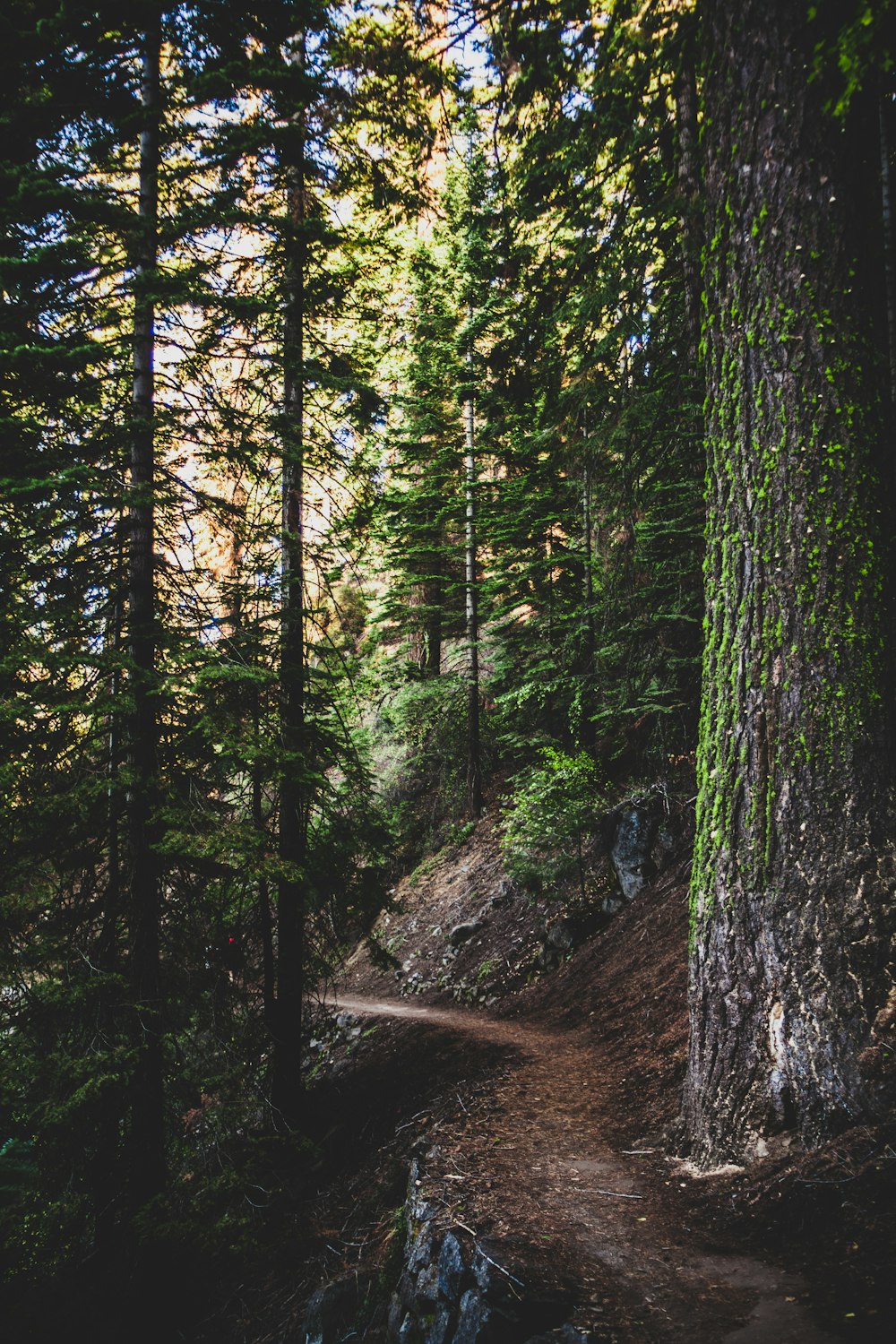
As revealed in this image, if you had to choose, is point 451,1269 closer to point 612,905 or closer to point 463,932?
point 612,905

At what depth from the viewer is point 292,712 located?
7660 millimetres

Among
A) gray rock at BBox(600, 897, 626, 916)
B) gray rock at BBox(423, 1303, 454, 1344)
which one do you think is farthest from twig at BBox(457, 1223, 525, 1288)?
gray rock at BBox(600, 897, 626, 916)

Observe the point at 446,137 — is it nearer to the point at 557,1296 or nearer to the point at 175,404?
the point at 175,404

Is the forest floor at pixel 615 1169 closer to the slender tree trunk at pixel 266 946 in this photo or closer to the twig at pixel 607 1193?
the twig at pixel 607 1193

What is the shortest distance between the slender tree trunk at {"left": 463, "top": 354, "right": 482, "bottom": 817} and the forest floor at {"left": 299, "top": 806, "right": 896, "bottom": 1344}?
574 cm

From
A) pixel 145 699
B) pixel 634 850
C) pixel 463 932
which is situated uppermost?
pixel 145 699

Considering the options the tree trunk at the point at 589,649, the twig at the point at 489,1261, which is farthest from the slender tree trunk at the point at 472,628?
the twig at the point at 489,1261

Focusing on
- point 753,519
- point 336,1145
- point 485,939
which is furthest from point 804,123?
point 485,939

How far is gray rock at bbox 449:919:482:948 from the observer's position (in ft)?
41.3

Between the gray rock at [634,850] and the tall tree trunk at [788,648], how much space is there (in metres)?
6.24

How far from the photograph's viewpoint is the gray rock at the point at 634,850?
983 cm

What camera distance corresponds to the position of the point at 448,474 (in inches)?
608

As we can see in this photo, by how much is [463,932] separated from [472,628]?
6831mm

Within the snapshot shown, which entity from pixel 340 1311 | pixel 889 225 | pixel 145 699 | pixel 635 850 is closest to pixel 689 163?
pixel 889 225
